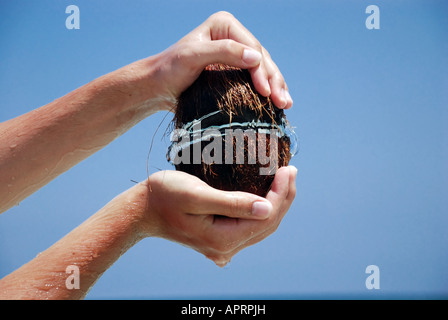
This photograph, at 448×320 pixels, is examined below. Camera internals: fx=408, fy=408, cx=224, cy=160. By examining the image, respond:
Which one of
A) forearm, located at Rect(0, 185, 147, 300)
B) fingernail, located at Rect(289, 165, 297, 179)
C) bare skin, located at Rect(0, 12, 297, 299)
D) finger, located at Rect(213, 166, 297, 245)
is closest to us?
forearm, located at Rect(0, 185, 147, 300)

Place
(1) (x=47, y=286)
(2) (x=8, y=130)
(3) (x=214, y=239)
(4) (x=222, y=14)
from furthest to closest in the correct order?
(4) (x=222, y=14) → (2) (x=8, y=130) → (3) (x=214, y=239) → (1) (x=47, y=286)

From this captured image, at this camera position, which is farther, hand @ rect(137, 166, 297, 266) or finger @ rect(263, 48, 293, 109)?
finger @ rect(263, 48, 293, 109)

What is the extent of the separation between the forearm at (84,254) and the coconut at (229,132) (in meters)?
0.44

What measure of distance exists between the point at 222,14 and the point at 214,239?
4.73 ft

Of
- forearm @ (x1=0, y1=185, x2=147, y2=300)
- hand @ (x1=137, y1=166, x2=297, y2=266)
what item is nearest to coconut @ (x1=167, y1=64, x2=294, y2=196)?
hand @ (x1=137, y1=166, x2=297, y2=266)

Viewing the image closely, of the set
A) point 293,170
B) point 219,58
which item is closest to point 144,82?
point 219,58

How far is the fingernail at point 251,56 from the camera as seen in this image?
2340 millimetres

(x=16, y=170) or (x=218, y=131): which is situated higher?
(x=218, y=131)

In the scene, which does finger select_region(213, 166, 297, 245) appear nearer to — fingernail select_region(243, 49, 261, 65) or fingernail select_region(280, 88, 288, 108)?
fingernail select_region(280, 88, 288, 108)

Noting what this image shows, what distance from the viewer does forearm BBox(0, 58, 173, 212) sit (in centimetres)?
243

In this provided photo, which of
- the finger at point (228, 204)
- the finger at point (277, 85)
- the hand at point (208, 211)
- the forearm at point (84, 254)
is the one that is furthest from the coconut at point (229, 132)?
the forearm at point (84, 254)

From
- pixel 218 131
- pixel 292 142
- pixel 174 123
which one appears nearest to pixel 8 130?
pixel 174 123

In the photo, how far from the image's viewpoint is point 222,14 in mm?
2658
